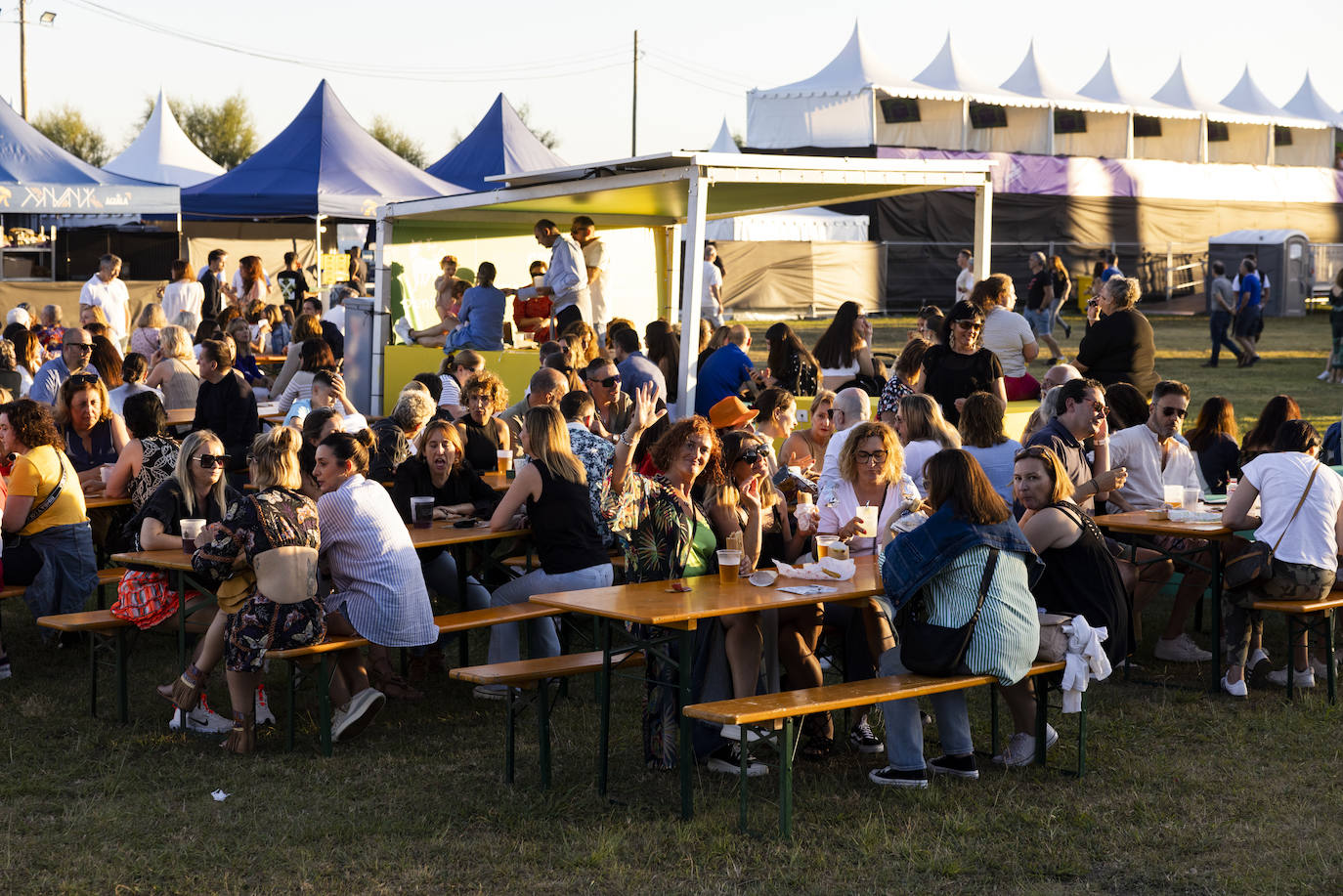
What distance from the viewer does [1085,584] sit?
5105mm

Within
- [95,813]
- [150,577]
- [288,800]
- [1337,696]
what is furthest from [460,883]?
[1337,696]

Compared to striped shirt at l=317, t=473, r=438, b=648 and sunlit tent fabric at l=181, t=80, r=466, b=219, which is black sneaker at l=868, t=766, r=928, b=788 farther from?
sunlit tent fabric at l=181, t=80, r=466, b=219

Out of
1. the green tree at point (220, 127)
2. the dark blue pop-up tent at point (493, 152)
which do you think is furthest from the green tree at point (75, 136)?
the dark blue pop-up tent at point (493, 152)

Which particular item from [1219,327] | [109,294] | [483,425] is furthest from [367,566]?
[1219,327]

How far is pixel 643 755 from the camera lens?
517 cm

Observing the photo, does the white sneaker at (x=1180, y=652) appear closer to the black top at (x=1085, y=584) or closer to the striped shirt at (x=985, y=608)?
the black top at (x=1085, y=584)

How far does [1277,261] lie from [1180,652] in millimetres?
25520

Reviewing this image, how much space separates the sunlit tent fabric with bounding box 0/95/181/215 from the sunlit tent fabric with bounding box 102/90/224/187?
17.1ft

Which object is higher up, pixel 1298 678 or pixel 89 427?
pixel 89 427

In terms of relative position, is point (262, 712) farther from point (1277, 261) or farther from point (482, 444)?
point (1277, 261)

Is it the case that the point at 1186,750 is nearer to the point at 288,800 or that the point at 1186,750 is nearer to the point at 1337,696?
the point at 1337,696

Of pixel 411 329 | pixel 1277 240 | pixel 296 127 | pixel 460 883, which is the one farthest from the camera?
pixel 1277 240

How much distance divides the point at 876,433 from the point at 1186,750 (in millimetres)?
1652

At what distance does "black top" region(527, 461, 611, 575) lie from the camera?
5.85 m
